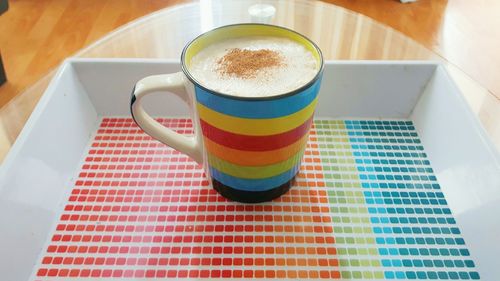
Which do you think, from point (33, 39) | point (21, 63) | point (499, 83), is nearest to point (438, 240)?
point (499, 83)

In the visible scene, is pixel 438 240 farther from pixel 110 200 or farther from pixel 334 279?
pixel 110 200

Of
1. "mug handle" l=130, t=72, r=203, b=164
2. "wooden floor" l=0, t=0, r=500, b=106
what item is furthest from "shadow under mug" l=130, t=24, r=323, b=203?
"wooden floor" l=0, t=0, r=500, b=106

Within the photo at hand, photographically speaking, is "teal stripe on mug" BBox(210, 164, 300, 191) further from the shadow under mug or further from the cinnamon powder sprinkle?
the cinnamon powder sprinkle

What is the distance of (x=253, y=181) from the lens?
452 millimetres

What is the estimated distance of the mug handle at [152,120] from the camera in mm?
422

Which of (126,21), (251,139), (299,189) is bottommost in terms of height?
(126,21)

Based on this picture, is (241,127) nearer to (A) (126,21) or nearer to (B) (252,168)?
(B) (252,168)

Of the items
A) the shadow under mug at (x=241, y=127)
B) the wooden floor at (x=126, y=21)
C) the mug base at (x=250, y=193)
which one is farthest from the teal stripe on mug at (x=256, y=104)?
the wooden floor at (x=126, y=21)

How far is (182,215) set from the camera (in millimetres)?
476

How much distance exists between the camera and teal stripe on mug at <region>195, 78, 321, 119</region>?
0.38 m

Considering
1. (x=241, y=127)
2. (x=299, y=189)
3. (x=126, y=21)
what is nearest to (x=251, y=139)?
(x=241, y=127)

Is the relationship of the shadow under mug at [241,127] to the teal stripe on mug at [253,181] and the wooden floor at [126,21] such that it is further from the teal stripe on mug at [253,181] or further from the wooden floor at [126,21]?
the wooden floor at [126,21]

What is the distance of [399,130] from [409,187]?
0.34ft

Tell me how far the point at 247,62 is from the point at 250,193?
0.13 m
